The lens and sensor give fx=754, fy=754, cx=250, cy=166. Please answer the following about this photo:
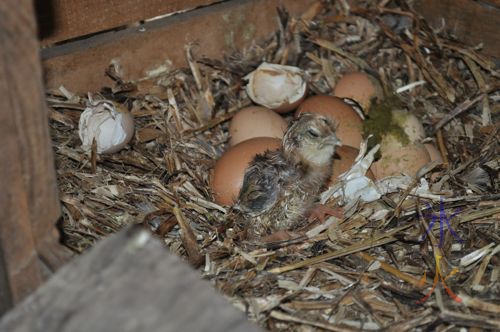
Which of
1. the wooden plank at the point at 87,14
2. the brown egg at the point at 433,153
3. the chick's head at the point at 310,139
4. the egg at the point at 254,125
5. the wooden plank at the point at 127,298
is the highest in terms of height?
the wooden plank at the point at 127,298

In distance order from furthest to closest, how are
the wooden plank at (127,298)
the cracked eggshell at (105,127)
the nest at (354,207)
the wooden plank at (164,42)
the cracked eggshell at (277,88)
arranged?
the cracked eggshell at (277,88)
the wooden plank at (164,42)
the cracked eggshell at (105,127)
the nest at (354,207)
the wooden plank at (127,298)

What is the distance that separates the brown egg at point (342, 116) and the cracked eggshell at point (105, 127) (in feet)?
2.46

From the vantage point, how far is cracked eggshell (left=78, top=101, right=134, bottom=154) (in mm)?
3078

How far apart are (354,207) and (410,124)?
0.55m

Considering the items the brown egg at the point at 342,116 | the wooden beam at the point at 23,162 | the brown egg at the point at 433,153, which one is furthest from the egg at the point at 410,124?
the wooden beam at the point at 23,162

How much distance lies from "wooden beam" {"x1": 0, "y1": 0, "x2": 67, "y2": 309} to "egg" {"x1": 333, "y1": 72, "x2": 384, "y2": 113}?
6.27 feet

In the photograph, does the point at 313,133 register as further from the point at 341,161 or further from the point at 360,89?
the point at 360,89

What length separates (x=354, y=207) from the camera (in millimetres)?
2883

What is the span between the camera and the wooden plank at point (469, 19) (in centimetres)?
366

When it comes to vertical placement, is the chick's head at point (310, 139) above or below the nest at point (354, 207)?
above

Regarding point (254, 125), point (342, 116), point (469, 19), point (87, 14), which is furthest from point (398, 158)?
point (87, 14)

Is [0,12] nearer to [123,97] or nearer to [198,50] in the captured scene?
[123,97]

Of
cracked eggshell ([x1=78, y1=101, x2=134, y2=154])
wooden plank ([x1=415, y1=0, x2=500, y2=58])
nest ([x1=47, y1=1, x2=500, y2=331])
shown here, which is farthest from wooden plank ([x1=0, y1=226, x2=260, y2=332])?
wooden plank ([x1=415, y1=0, x2=500, y2=58])

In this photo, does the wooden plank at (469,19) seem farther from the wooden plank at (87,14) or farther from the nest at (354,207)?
the wooden plank at (87,14)
